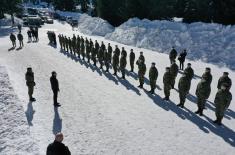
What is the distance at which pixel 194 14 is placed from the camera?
33.9 metres

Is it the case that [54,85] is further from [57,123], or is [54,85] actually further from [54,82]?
[57,123]

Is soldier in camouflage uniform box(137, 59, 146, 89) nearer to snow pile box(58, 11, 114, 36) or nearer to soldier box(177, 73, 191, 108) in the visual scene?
soldier box(177, 73, 191, 108)

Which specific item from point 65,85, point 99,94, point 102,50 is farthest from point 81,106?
point 102,50

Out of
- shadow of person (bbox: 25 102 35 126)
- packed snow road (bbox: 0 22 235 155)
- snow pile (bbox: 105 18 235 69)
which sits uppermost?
snow pile (bbox: 105 18 235 69)

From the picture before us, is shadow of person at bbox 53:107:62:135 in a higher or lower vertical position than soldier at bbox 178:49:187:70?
lower

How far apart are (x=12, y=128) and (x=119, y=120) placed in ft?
12.8

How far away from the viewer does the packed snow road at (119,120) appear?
415 inches

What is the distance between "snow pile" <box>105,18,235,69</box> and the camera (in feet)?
79.2

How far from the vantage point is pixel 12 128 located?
36.4 feet

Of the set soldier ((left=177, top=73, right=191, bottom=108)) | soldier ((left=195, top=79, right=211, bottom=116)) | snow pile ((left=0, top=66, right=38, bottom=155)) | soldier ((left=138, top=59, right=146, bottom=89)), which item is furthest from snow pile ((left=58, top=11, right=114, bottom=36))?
soldier ((left=195, top=79, right=211, bottom=116))

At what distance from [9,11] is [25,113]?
4371 cm

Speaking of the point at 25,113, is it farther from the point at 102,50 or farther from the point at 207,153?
the point at 102,50

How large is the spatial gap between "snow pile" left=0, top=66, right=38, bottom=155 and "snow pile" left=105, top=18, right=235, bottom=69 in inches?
571

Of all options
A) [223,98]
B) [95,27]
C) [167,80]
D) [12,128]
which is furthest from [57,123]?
[95,27]
